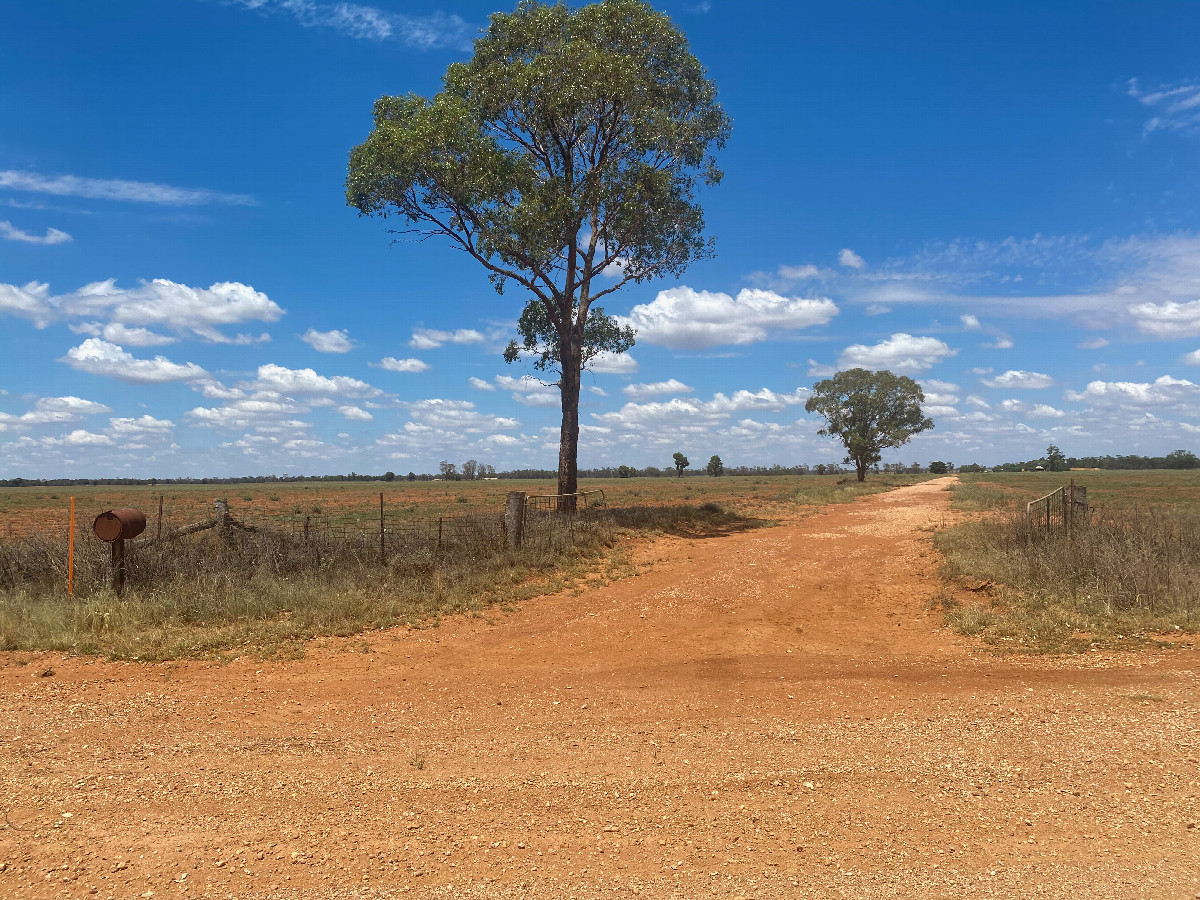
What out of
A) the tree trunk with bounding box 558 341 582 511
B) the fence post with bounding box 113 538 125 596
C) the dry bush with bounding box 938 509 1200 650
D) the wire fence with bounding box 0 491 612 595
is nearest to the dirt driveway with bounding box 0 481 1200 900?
the dry bush with bounding box 938 509 1200 650

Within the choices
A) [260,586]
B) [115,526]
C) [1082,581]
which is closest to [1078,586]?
[1082,581]

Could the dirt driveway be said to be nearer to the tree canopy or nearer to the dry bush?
the dry bush

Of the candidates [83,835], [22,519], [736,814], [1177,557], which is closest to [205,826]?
[83,835]

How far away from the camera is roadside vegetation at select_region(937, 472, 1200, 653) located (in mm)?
9141

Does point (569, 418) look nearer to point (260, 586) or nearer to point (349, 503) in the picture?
point (260, 586)

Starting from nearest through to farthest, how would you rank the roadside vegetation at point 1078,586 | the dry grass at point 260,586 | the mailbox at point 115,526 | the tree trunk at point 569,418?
the dry grass at point 260,586
the roadside vegetation at point 1078,586
the mailbox at point 115,526
the tree trunk at point 569,418

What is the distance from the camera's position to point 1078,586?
420 inches

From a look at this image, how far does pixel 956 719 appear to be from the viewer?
630 cm

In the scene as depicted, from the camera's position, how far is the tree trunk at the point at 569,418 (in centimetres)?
2122

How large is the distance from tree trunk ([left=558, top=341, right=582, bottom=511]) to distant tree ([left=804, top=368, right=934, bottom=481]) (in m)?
49.5


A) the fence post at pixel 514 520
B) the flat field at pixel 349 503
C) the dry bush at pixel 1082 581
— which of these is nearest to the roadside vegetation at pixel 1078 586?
the dry bush at pixel 1082 581

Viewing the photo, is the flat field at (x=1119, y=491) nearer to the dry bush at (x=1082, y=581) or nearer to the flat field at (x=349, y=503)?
the dry bush at (x=1082, y=581)

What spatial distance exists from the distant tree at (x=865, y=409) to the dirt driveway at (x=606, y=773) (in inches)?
2357

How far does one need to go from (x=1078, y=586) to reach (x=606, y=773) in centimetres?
895
